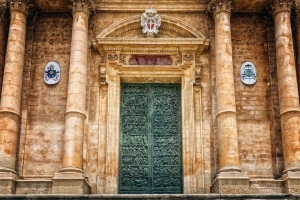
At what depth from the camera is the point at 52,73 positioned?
20469 millimetres

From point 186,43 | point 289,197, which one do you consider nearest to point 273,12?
point 186,43

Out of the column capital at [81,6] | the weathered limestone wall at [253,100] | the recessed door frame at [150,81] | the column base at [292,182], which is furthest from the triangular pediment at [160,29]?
the column base at [292,182]

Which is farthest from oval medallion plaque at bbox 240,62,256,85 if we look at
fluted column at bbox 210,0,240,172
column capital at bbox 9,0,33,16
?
column capital at bbox 9,0,33,16

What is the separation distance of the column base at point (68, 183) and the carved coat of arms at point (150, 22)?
231 inches

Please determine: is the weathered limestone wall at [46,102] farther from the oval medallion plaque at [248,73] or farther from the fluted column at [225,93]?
the oval medallion plaque at [248,73]

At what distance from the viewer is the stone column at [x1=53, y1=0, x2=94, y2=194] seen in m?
17.7

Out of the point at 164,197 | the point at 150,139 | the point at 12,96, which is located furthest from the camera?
the point at 150,139

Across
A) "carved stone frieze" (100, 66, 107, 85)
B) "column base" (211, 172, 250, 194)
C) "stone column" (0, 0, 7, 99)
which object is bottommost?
"column base" (211, 172, 250, 194)

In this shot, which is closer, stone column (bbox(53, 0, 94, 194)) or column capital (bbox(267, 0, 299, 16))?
stone column (bbox(53, 0, 94, 194))

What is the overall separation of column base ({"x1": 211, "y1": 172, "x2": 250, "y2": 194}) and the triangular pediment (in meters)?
5.45

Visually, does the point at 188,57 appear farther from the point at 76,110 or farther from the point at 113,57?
the point at 76,110

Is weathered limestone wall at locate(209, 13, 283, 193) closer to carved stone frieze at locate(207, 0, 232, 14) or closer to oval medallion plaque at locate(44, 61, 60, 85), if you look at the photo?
carved stone frieze at locate(207, 0, 232, 14)

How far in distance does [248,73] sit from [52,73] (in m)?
6.82

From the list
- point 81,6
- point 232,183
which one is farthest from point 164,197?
point 81,6
